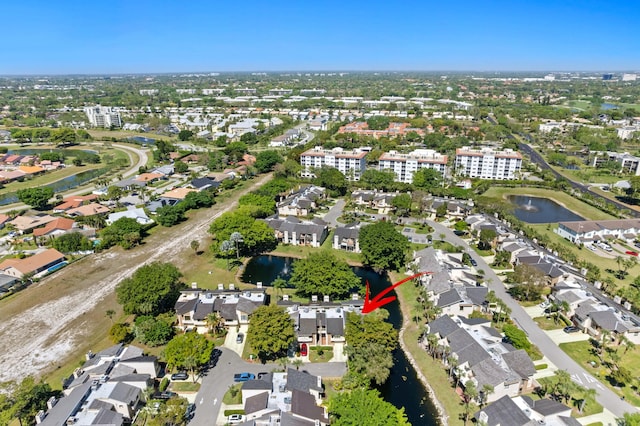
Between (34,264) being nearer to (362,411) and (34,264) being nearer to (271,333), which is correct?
(271,333)

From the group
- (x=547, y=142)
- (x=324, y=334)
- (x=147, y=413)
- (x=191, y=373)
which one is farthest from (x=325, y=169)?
(x=547, y=142)

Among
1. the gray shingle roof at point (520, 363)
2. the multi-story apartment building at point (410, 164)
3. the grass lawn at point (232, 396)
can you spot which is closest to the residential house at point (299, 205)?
the multi-story apartment building at point (410, 164)

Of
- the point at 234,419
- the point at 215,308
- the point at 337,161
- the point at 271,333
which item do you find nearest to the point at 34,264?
the point at 215,308

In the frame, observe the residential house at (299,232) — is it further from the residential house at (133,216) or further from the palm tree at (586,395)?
the palm tree at (586,395)

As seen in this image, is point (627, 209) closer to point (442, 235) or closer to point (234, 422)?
point (442, 235)

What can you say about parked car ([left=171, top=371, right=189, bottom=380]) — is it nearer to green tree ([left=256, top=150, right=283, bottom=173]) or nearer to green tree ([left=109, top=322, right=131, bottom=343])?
green tree ([left=109, top=322, right=131, bottom=343])

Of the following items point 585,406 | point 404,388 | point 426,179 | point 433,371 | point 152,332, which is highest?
point 426,179
